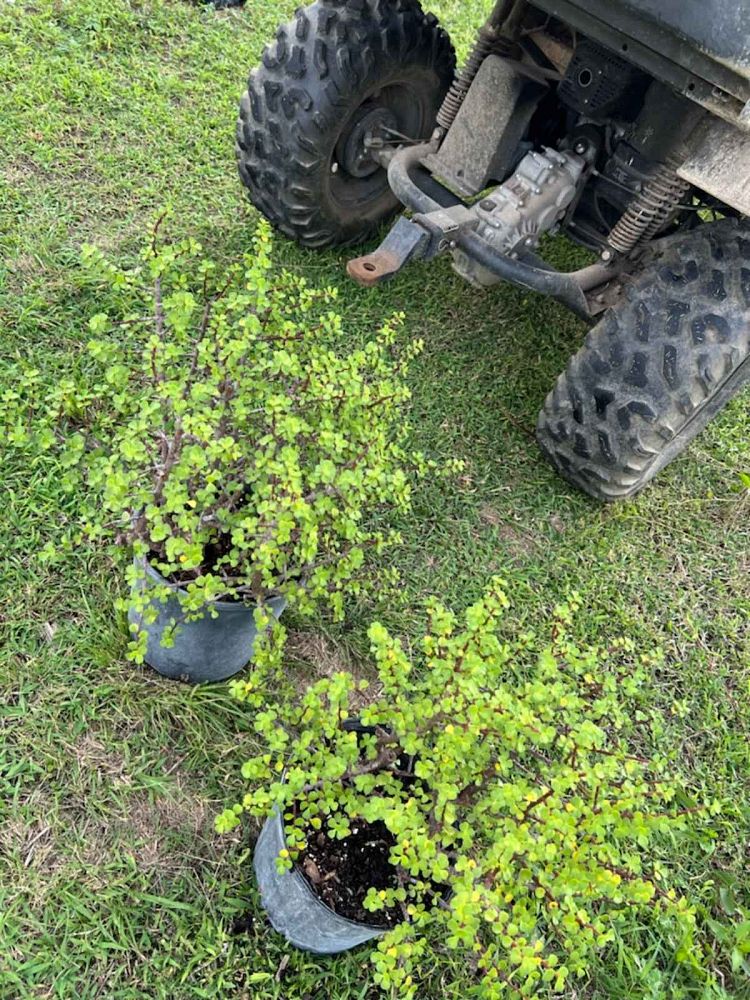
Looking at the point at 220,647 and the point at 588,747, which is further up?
the point at 588,747

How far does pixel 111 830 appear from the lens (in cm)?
205

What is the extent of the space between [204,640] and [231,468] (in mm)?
449

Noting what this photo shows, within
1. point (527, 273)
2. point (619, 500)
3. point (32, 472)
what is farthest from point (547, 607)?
point (32, 472)

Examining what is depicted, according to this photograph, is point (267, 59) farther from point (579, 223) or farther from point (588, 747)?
point (588, 747)

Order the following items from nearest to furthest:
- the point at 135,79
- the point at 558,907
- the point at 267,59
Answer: the point at 558,907
the point at 267,59
the point at 135,79

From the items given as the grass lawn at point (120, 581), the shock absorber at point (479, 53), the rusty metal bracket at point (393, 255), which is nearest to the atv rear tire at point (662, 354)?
the grass lawn at point (120, 581)

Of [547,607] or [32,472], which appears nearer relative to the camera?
[32,472]

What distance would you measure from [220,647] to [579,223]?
1994mm

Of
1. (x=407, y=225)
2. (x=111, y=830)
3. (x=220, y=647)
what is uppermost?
(x=407, y=225)

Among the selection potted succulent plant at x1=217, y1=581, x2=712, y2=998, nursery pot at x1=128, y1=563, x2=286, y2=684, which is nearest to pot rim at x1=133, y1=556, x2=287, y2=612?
nursery pot at x1=128, y1=563, x2=286, y2=684

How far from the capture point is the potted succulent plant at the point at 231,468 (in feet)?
5.79

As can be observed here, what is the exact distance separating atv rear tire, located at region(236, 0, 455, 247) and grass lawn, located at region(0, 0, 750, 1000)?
0.25 metres

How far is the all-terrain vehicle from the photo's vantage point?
2.50 metres

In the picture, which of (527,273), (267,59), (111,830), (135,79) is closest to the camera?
(111,830)
